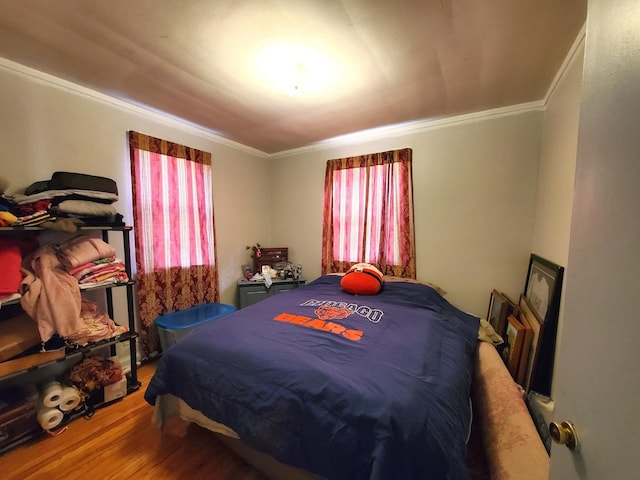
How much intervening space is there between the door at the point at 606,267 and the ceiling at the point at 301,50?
1.00 m

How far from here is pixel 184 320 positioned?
2641mm

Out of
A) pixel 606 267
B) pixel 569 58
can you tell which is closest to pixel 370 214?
pixel 569 58

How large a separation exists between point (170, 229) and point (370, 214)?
2.17 metres

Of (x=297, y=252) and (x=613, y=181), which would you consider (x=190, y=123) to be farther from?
(x=613, y=181)

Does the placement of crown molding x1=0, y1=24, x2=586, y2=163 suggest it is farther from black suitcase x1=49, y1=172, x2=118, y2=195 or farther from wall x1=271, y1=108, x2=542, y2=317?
black suitcase x1=49, y1=172, x2=118, y2=195

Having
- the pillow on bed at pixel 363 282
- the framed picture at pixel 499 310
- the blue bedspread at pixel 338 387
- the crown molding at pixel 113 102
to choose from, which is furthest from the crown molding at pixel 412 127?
the blue bedspread at pixel 338 387

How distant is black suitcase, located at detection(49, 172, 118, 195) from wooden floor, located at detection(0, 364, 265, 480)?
160cm

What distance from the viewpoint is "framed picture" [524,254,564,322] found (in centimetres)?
154

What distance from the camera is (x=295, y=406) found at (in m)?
1.11

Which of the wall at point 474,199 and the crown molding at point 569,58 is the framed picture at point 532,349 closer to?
the wall at point 474,199

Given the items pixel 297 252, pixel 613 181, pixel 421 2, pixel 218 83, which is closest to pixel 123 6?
Result: pixel 218 83

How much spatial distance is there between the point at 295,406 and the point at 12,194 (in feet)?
7.60

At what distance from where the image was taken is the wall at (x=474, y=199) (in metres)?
2.28

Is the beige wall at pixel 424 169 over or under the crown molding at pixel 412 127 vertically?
under
